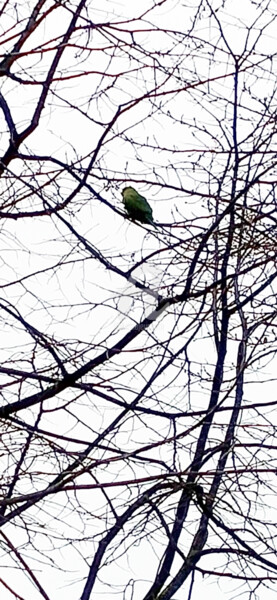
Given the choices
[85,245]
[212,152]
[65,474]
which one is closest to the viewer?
[65,474]

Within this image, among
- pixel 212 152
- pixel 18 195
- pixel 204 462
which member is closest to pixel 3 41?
pixel 18 195

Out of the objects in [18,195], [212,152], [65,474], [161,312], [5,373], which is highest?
[212,152]

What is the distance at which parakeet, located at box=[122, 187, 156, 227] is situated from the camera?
501 centimetres

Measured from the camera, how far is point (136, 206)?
505 centimetres

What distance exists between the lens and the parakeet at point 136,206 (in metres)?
5.01

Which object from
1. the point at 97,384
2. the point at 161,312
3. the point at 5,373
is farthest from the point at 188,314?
the point at 5,373

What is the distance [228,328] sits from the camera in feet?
15.7

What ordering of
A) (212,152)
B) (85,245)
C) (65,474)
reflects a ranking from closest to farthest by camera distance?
(65,474) → (85,245) → (212,152)

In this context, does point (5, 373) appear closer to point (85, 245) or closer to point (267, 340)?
point (85, 245)

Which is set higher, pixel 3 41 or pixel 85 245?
pixel 3 41

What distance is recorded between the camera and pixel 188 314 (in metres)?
4.65

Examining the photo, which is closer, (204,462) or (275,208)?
(204,462)

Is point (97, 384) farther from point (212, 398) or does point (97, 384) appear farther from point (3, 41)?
point (3, 41)

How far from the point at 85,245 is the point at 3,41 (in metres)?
0.84
